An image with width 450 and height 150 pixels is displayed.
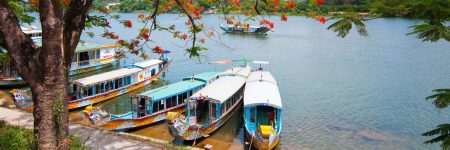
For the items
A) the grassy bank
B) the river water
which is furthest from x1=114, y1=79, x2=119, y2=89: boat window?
the grassy bank

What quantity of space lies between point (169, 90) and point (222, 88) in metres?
2.46

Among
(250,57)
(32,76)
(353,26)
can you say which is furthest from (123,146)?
(250,57)

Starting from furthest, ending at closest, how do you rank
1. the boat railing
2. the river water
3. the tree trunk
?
1. the boat railing
2. the river water
3. the tree trunk

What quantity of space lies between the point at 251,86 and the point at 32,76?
490 inches

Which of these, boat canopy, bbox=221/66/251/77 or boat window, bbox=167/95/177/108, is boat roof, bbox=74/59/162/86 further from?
boat canopy, bbox=221/66/251/77

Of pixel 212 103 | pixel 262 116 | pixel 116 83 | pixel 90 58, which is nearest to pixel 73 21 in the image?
pixel 212 103

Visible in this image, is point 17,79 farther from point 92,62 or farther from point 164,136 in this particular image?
point 164,136

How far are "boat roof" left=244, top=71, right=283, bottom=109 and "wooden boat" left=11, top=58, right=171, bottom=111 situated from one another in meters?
7.31

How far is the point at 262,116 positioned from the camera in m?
15.5

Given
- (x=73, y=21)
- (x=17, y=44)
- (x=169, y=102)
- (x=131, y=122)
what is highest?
(x=73, y=21)

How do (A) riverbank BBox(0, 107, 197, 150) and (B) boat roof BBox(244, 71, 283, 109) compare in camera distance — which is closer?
(A) riverbank BBox(0, 107, 197, 150)

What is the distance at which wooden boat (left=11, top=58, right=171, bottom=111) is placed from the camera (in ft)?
56.1

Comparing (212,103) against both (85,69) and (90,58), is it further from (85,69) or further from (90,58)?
(90,58)

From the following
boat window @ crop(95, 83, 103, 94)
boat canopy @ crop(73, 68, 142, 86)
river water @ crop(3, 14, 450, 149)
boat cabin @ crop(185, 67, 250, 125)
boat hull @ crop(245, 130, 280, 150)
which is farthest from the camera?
boat window @ crop(95, 83, 103, 94)
